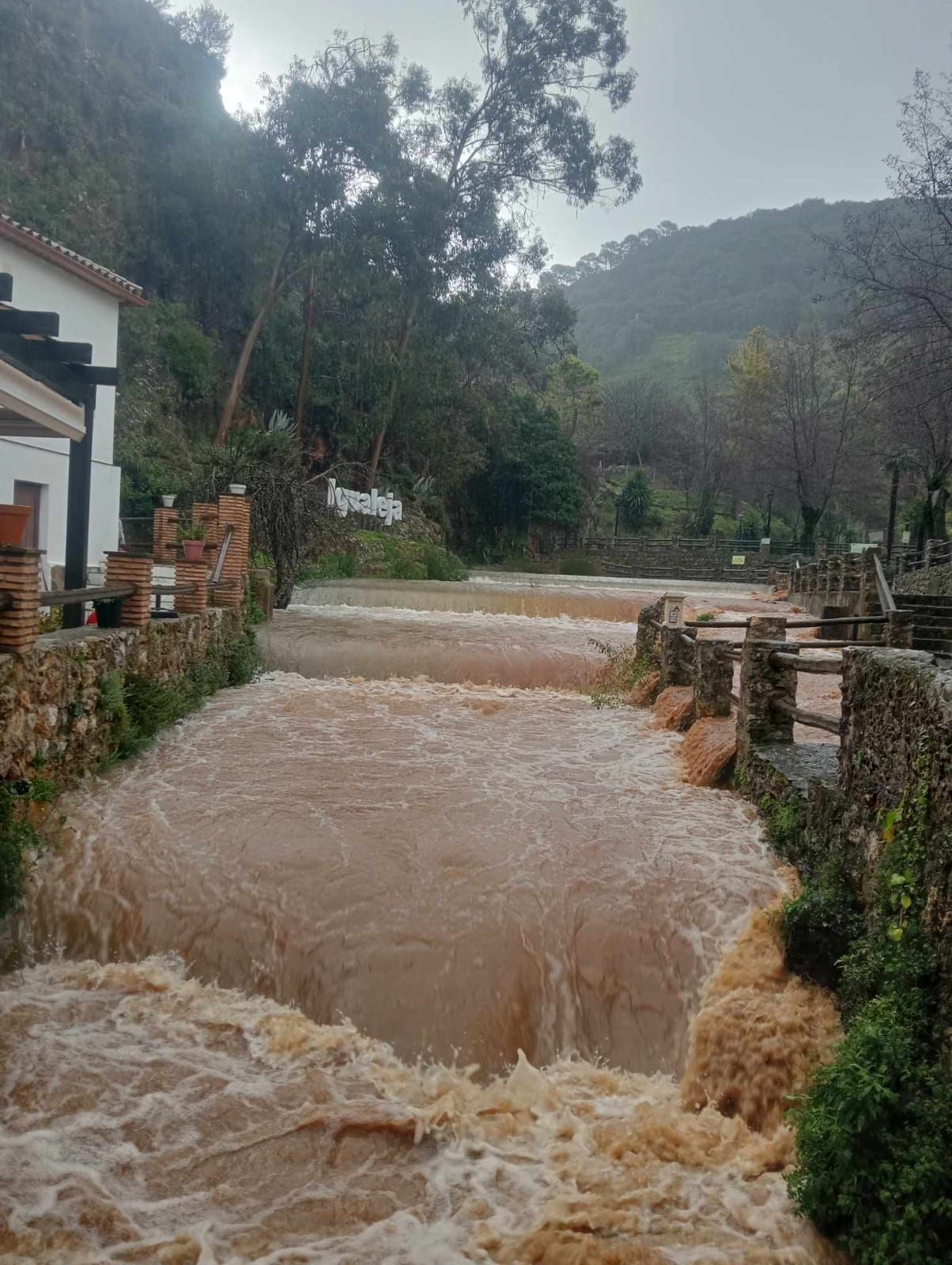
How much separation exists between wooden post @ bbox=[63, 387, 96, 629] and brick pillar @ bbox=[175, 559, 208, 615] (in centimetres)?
169

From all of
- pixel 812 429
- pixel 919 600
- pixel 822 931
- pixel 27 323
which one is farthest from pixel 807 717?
pixel 812 429

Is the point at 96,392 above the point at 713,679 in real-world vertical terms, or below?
above

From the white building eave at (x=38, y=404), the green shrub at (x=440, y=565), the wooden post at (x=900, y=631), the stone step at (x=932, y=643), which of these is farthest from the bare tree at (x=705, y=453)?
the white building eave at (x=38, y=404)

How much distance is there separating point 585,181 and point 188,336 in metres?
16.0

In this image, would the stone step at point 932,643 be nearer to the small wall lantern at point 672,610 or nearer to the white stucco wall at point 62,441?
the small wall lantern at point 672,610

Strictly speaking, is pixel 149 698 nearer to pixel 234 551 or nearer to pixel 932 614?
pixel 234 551

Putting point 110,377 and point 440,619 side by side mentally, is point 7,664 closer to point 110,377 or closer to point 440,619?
point 110,377

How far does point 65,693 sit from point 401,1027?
427cm

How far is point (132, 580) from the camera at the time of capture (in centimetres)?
913

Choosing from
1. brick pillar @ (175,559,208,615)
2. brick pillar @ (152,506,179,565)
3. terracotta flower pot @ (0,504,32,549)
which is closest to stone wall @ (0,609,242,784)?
terracotta flower pot @ (0,504,32,549)

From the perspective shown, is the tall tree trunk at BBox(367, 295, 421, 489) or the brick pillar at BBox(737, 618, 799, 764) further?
the tall tree trunk at BBox(367, 295, 421, 489)

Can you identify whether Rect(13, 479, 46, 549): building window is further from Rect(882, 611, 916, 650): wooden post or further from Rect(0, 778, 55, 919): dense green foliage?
Rect(882, 611, 916, 650): wooden post

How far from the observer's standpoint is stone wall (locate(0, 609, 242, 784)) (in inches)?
260

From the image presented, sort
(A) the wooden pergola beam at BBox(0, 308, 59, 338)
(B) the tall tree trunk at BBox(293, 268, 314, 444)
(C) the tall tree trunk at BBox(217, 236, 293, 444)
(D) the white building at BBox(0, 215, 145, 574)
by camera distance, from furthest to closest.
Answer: (B) the tall tree trunk at BBox(293, 268, 314, 444), (C) the tall tree trunk at BBox(217, 236, 293, 444), (D) the white building at BBox(0, 215, 145, 574), (A) the wooden pergola beam at BBox(0, 308, 59, 338)
